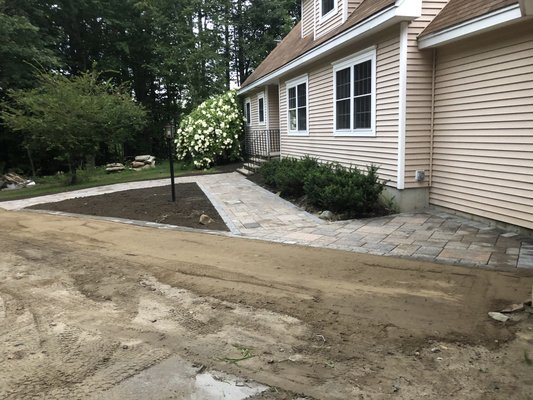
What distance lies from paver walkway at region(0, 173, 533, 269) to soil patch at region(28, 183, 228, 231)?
461 mm

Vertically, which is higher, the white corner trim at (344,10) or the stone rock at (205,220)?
the white corner trim at (344,10)

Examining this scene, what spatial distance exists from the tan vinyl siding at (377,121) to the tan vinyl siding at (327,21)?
832mm

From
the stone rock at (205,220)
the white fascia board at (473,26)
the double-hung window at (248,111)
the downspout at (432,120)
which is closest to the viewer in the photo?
the white fascia board at (473,26)

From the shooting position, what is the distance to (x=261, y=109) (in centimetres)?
1756

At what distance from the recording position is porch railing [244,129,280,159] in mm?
15591

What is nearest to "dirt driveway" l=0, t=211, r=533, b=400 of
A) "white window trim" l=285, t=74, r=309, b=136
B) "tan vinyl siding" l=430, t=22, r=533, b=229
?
"tan vinyl siding" l=430, t=22, r=533, b=229

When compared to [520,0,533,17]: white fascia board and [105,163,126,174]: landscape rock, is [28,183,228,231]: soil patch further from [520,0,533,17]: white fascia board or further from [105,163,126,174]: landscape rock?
[105,163,126,174]: landscape rock

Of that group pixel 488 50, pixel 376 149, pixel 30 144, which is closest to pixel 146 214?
pixel 376 149

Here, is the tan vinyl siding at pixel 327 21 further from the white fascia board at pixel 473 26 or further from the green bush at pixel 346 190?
the green bush at pixel 346 190

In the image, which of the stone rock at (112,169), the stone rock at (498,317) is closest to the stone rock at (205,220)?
the stone rock at (498,317)

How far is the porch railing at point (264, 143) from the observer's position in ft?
51.2

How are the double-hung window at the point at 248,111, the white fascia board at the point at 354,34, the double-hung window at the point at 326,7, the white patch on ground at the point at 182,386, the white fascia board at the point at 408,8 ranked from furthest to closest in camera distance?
the double-hung window at the point at 248,111, the double-hung window at the point at 326,7, the white fascia board at the point at 354,34, the white fascia board at the point at 408,8, the white patch on ground at the point at 182,386

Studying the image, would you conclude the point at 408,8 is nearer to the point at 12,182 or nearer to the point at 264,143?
the point at 264,143

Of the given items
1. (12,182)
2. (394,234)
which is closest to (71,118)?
(12,182)
